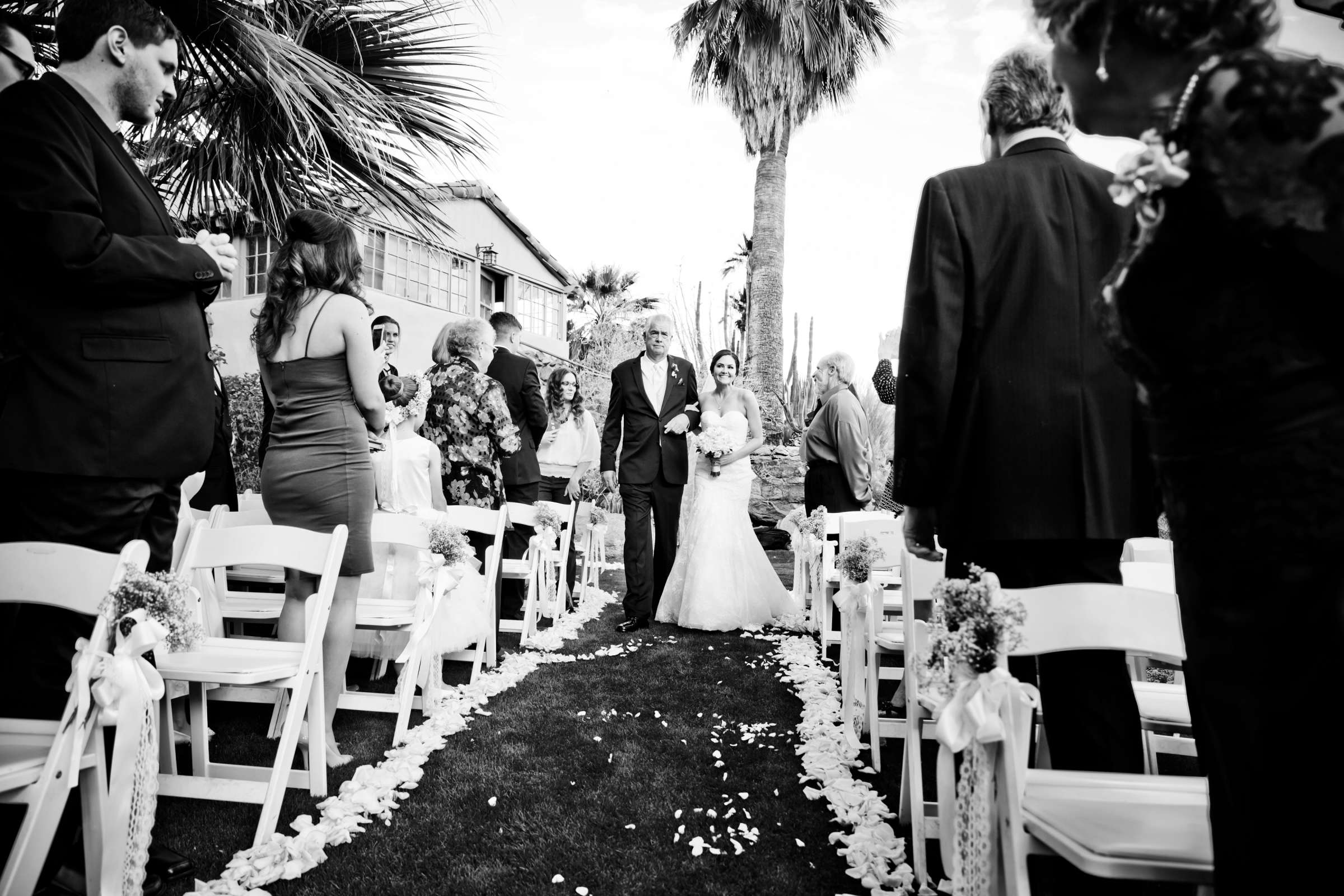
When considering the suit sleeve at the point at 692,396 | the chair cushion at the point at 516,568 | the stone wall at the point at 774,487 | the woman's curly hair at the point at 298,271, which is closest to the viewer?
the woman's curly hair at the point at 298,271

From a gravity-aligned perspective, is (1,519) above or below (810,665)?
above

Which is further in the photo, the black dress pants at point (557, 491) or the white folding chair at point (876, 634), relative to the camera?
the black dress pants at point (557, 491)

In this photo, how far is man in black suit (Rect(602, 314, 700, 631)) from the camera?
630 centimetres

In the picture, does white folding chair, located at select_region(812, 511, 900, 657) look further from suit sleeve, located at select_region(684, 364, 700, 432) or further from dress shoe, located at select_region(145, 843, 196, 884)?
dress shoe, located at select_region(145, 843, 196, 884)

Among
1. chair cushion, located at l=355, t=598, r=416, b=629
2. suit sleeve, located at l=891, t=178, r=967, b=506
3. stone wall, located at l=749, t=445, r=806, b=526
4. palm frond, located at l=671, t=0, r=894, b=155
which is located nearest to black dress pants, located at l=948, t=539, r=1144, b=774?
suit sleeve, located at l=891, t=178, r=967, b=506

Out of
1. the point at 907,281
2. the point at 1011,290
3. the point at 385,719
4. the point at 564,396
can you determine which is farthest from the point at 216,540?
the point at 564,396

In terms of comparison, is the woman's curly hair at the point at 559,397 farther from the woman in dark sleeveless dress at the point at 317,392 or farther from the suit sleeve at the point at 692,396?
the woman in dark sleeveless dress at the point at 317,392

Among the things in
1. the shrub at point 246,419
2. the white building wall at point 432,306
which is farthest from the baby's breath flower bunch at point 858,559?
the shrub at point 246,419

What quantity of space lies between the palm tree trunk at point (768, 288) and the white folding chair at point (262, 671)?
10690mm

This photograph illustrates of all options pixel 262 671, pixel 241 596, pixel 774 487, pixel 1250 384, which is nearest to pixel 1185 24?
pixel 1250 384

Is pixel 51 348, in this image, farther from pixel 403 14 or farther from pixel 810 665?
pixel 810 665

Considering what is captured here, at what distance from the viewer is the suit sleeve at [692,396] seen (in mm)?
Result: 6594

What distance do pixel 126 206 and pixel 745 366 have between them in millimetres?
11602

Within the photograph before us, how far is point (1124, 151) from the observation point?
1.03 meters
